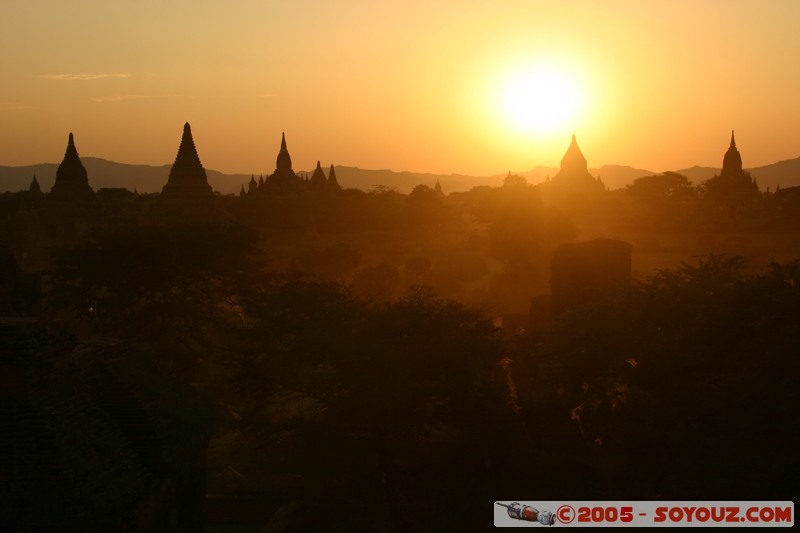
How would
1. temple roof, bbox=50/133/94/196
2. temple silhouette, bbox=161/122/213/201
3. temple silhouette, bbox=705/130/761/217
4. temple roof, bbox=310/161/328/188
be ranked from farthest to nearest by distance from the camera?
temple roof, bbox=310/161/328/188, temple silhouette, bbox=705/130/761/217, temple roof, bbox=50/133/94/196, temple silhouette, bbox=161/122/213/201

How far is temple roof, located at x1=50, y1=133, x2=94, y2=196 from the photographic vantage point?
5581 centimetres

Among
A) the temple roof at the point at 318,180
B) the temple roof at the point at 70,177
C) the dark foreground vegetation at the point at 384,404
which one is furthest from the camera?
the temple roof at the point at 318,180

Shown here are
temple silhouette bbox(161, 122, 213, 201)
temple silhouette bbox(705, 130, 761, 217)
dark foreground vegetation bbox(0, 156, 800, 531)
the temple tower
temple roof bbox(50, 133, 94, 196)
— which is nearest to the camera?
dark foreground vegetation bbox(0, 156, 800, 531)

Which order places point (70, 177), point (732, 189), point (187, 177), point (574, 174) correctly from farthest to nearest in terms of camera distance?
point (574, 174) → point (732, 189) → point (70, 177) → point (187, 177)

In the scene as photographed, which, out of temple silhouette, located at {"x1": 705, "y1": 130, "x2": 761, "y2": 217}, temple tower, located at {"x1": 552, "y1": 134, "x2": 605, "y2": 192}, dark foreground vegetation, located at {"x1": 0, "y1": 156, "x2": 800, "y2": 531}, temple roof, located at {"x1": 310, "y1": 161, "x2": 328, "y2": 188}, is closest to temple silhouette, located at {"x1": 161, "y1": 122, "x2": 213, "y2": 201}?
temple roof, located at {"x1": 310, "y1": 161, "x2": 328, "y2": 188}

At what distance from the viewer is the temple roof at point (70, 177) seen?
55.8 meters

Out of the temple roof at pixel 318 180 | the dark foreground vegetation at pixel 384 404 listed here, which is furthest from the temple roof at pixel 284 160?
the dark foreground vegetation at pixel 384 404

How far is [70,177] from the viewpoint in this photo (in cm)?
→ 5622

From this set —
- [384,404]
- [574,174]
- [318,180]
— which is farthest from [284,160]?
[384,404]

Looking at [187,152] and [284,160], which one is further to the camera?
[284,160]

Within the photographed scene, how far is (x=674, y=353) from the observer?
1340cm

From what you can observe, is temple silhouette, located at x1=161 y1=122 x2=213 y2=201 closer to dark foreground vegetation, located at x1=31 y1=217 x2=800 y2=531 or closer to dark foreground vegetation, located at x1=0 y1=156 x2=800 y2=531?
dark foreground vegetation, located at x1=0 y1=156 x2=800 y2=531

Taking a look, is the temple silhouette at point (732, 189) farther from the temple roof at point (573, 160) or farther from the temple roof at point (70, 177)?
the temple roof at point (70, 177)

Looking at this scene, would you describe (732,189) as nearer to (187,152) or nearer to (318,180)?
(318,180)
